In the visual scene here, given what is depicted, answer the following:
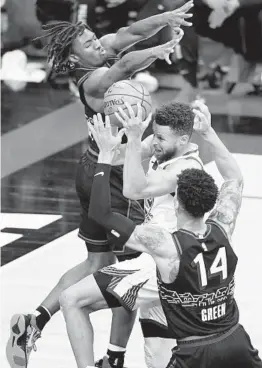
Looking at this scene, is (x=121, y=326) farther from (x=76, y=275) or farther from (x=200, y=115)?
(x=200, y=115)

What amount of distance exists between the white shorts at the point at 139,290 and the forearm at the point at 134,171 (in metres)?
0.52

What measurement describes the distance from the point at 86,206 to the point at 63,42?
3.56ft

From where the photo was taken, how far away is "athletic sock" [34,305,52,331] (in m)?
7.05

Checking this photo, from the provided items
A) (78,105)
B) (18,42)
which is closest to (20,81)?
(18,42)

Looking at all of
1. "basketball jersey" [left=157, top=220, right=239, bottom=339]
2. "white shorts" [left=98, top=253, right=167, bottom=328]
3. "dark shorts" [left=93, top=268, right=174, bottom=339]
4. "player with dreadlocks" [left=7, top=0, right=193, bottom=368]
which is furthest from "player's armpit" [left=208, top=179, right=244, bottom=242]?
"player with dreadlocks" [left=7, top=0, right=193, bottom=368]

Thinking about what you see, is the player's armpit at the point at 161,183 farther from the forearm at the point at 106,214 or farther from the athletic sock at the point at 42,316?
the athletic sock at the point at 42,316

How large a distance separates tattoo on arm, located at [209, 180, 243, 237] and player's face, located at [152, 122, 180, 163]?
1.41ft

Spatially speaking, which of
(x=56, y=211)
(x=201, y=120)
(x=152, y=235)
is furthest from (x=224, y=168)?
(x=56, y=211)

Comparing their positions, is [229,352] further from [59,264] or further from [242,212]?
[242,212]

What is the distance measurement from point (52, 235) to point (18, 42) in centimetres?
746

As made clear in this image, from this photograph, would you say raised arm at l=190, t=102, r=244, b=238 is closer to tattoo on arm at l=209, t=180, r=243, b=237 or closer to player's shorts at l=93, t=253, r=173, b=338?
tattoo on arm at l=209, t=180, r=243, b=237

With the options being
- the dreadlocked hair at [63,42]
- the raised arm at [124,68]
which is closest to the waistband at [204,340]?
the raised arm at [124,68]

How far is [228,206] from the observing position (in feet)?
19.0

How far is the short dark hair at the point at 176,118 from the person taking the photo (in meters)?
6.20
